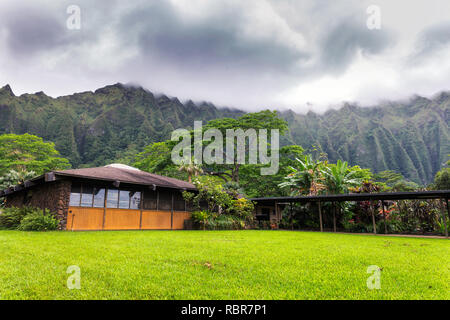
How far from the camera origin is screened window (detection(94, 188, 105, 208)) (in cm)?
1363

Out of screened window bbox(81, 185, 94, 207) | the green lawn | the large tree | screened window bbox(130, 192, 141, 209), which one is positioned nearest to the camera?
the green lawn

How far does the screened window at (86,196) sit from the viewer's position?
43.2ft

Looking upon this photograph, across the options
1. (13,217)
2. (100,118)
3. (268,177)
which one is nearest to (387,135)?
(268,177)

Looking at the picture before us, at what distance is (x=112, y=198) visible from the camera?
14297mm

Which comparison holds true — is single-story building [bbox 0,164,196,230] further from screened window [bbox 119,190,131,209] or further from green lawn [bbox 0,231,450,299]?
green lawn [bbox 0,231,450,299]

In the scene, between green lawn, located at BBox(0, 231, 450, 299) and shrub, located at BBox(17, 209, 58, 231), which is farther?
shrub, located at BBox(17, 209, 58, 231)

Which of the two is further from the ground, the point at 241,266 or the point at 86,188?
the point at 86,188

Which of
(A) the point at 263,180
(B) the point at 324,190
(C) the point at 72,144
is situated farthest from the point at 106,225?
(C) the point at 72,144

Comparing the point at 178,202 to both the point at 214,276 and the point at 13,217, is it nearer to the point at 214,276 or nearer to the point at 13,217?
the point at 13,217

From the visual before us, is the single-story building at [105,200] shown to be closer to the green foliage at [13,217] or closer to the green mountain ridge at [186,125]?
the green foliage at [13,217]

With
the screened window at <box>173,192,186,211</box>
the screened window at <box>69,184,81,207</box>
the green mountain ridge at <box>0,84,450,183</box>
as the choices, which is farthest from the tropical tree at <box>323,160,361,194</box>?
the green mountain ridge at <box>0,84,450,183</box>
